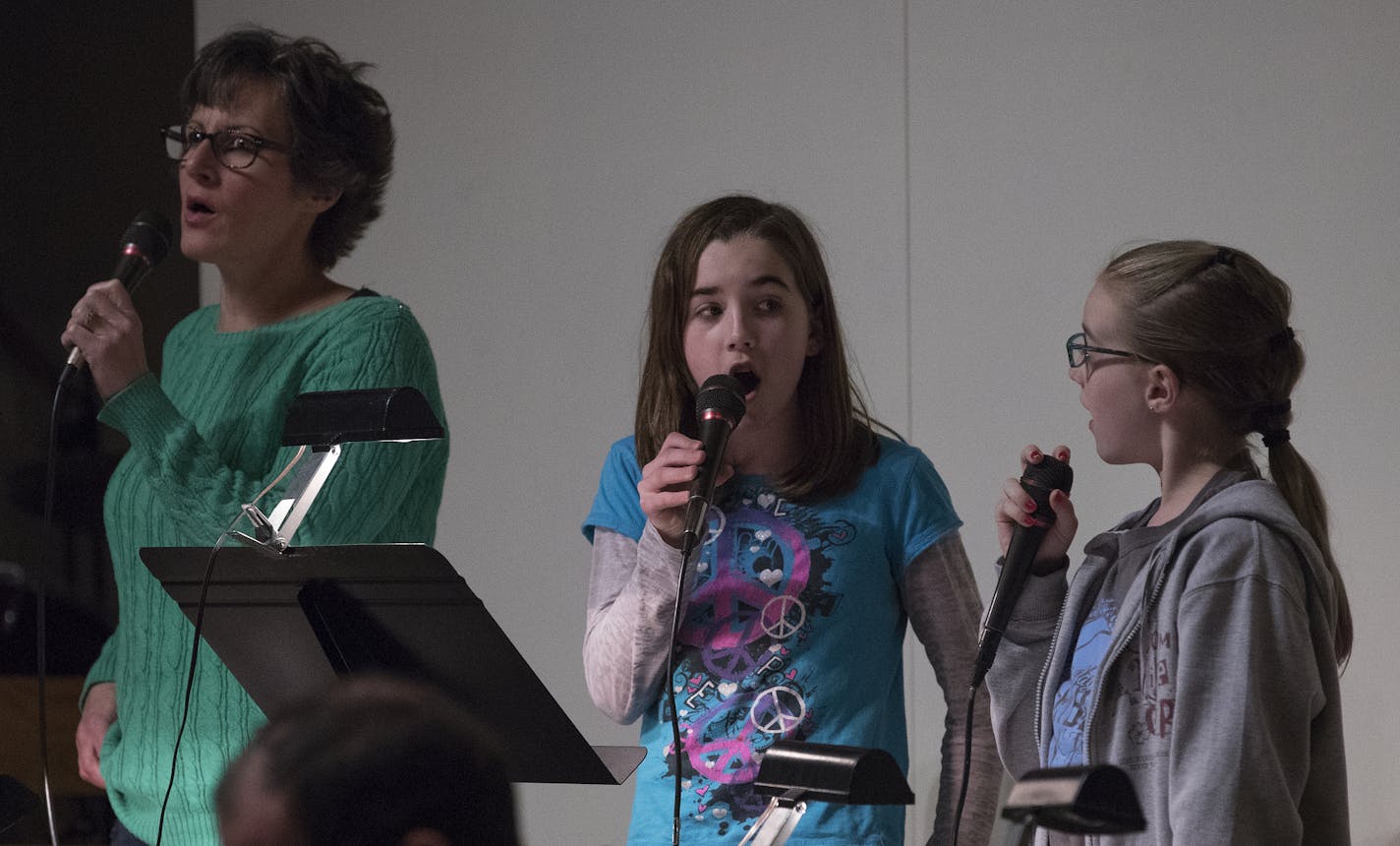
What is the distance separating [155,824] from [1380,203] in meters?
2.07

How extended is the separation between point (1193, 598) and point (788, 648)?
1.48ft

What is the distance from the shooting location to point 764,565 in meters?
1.80

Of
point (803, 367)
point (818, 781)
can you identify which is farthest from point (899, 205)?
point (818, 781)

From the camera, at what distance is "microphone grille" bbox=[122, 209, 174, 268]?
198cm

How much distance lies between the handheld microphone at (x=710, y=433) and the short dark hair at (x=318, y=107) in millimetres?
733

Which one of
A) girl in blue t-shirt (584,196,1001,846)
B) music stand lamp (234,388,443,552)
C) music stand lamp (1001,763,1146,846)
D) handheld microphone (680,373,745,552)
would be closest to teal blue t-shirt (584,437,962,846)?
girl in blue t-shirt (584,196,1001,846)

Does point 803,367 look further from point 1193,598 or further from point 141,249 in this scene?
point 141,249

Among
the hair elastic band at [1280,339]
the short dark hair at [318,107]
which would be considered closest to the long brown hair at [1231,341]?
the hair elastic band at [1280,339]

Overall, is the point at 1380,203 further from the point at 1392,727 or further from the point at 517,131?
the point at 517,131

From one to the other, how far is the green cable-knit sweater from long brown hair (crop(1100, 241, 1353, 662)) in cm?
88

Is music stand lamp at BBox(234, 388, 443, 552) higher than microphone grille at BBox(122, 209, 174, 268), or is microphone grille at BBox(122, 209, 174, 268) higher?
microphone grille at BBox(122, 209, 174, 268)

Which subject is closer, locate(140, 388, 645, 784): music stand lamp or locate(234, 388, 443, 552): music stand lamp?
locate(140, 388, 645, 784): music stand lamp

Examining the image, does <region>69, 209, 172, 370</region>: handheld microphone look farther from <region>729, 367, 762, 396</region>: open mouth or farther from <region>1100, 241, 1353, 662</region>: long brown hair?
<region>1100, 241, 1353, 662</region>: long brown hair

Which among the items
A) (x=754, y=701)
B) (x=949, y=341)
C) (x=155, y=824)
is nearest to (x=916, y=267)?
(x=949, y=341)
